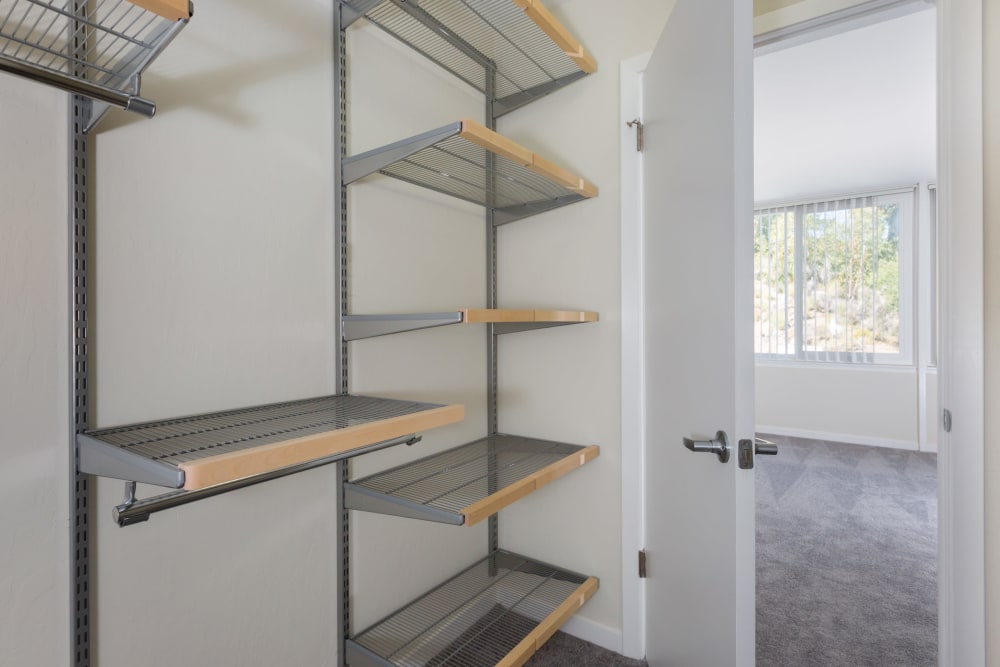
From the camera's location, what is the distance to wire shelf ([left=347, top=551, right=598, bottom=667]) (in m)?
1.32

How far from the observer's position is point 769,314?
514cm

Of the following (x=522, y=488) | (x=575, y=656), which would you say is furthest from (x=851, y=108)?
(x=575, y=656)

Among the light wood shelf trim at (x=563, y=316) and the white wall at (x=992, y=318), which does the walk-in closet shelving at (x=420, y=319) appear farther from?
the white wall at (x=992, y=318)

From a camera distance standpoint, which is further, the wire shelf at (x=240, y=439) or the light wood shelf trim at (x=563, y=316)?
the light wood shelf trim at (x=563, y=316)

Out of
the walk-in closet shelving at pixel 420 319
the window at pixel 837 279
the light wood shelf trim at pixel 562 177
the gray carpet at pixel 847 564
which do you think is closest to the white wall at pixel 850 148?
the window at pixel 837 279

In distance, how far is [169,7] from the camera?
0.59 metres

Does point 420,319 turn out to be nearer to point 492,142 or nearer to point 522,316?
point 522,316

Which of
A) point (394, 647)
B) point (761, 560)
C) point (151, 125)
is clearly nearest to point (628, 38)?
point (151, 125)

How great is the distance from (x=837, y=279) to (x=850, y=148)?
1.61m

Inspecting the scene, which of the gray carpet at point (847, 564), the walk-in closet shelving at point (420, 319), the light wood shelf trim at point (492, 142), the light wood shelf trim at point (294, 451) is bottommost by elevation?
the gray carpet at point (847, 564)

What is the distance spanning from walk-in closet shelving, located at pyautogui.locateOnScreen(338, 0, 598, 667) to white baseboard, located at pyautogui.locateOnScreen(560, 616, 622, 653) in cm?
15

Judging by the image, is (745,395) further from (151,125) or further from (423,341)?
(151,125)

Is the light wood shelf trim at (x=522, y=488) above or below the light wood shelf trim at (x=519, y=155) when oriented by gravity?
below

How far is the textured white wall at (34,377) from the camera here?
760 mm
